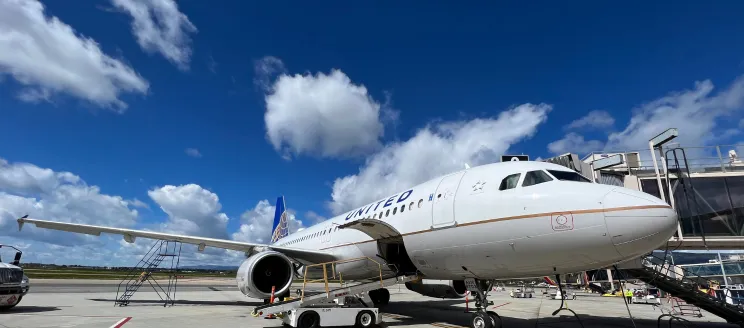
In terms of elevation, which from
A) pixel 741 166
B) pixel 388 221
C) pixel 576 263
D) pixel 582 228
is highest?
pixel 741 166

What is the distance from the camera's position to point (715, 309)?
1083cm

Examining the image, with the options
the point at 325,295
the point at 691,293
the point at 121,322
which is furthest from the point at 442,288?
the point at 121,322

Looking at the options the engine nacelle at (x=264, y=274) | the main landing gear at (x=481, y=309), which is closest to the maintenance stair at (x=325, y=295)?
the main landing gear at (x=481, y=309)

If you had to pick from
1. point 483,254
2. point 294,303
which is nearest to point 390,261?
point 294,303

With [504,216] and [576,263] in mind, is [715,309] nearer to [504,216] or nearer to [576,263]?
[576,263]

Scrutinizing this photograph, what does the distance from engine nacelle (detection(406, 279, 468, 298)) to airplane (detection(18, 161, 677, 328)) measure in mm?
74

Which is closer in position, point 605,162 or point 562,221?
point 562,221

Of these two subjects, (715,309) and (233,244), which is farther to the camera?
(233,244)

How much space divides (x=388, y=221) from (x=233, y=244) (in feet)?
31.2

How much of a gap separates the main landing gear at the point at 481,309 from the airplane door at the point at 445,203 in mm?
1651

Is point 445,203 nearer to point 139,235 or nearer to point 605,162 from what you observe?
point 605,162

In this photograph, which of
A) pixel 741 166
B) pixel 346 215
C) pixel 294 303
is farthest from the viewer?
pixel 346 215

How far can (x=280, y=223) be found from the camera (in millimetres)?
31703

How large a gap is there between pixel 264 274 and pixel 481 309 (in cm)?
712
